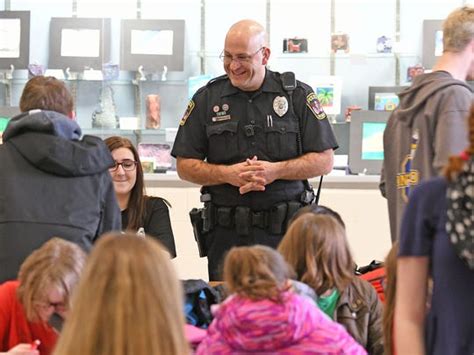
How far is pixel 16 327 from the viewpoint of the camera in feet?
10.8

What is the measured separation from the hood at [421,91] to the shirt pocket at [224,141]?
95cm

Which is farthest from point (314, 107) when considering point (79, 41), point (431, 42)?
point (79, 41)

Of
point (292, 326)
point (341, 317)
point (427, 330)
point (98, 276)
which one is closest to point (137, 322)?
point (98, 276)

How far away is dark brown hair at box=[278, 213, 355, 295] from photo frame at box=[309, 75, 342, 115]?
4054mm

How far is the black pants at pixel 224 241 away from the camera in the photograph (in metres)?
4.70

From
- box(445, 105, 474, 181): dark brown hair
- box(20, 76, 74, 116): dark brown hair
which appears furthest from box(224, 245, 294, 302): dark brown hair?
box(20, 76, 74, 116): dark brown hair

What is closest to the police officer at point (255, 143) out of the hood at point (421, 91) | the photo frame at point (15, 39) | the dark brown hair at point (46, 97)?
the hood at point (421, 91)

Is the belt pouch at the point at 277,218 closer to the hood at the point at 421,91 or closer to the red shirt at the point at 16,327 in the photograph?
the hood at the point at 421,91

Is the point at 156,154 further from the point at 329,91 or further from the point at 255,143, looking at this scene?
the point at 255,143

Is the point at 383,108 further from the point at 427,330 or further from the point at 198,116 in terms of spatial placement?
the point at 427,330

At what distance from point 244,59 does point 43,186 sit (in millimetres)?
1373

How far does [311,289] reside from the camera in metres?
3.29

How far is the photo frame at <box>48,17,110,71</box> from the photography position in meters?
7.65

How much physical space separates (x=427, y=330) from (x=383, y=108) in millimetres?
5233
